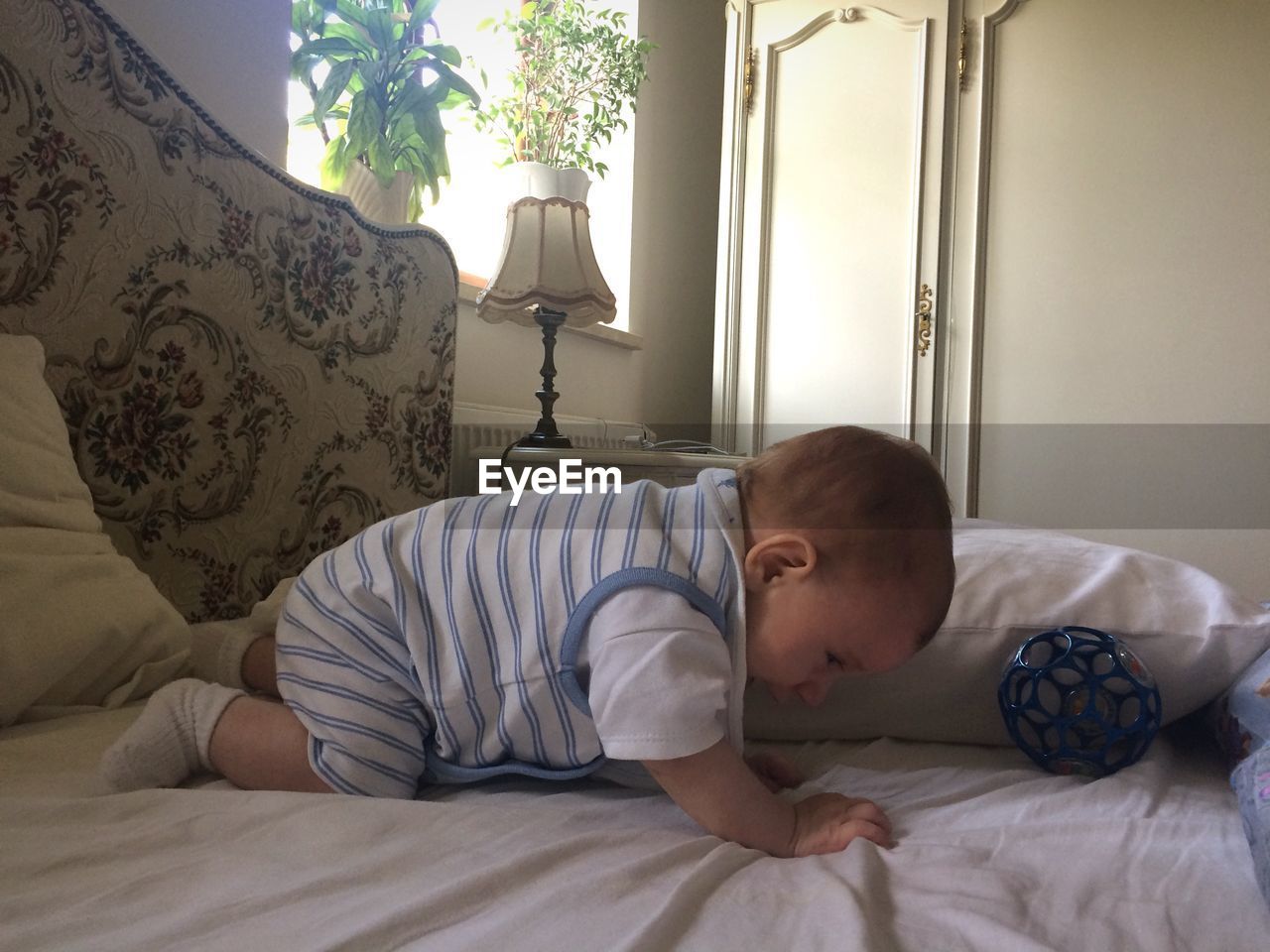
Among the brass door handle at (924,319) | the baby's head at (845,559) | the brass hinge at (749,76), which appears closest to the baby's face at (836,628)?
the baby's head at (845,559)

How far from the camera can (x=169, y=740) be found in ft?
2.40

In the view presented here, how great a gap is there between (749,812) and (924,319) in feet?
7.49

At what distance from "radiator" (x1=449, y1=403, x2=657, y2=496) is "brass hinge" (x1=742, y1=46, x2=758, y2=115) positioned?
109cm

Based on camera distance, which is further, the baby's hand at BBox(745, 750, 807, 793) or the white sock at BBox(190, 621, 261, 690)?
the white sock at BBox(190, 621, 261, 690)

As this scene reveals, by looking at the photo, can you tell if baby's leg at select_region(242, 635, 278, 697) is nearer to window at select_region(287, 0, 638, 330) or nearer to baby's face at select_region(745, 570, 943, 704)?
baby's face at select_region(745, 570, 943, 704)

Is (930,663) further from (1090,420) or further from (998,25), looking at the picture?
(998,25)

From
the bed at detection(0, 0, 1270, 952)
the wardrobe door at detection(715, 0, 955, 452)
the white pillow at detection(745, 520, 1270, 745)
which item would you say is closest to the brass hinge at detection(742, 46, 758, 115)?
the wardrobe door at detection(715, 0, 955, 452)

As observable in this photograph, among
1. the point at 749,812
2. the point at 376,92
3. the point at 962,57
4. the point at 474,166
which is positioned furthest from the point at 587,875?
the point at 962,57

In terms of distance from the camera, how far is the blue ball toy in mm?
773

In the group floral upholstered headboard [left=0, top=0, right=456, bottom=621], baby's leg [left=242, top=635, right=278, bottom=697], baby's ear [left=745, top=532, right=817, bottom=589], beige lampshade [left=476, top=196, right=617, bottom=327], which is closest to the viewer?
baby's ear [left=745, top=532, right=817, bottom=589]

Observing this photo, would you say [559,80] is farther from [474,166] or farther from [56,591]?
[56,591]

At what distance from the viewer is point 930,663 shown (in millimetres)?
854

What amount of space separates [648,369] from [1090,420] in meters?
1.32

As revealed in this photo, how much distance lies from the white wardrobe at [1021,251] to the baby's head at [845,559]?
6.50 feet
